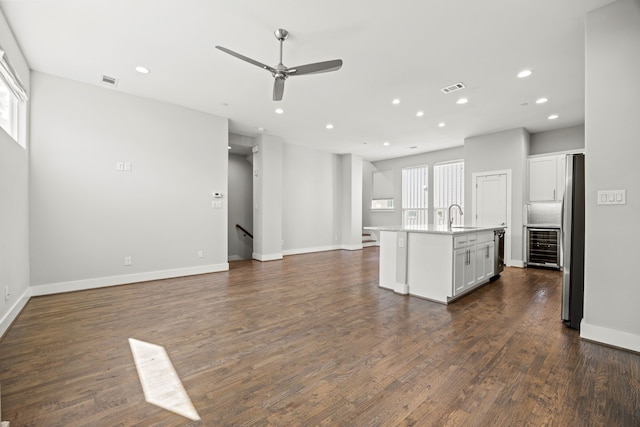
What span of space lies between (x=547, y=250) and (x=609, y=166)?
4.33 meters

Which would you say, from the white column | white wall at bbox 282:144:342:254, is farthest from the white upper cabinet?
white wall at bbox 282:144:342:254

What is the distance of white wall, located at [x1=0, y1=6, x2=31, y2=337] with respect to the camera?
271cm

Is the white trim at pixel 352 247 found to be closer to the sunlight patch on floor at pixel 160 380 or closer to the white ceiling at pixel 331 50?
the white ceiling at pixel 331 50

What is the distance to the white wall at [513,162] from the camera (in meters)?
6.16

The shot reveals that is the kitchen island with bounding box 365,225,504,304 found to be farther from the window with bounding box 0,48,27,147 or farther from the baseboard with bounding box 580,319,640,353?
the window with bounding box 0,48,27,147

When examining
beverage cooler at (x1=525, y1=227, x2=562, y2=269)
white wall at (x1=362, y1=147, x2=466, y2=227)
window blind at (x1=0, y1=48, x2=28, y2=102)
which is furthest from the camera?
white wall at (x1=362, y1=147, x2=466, y2=227)

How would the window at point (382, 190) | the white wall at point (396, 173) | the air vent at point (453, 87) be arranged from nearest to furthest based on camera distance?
1. the air vent at point (453, 87)
2. the white wall at point (396, 173)
3. the window at point (382, 190)

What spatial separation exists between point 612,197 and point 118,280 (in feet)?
20.9

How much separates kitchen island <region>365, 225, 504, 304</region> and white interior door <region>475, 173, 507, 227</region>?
2.48 meters

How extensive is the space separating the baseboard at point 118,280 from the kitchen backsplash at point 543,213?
7.11m

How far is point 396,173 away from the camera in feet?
31.8

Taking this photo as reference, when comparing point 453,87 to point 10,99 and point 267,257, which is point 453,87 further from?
point 10,99

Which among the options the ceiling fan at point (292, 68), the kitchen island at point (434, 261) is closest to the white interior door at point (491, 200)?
the kitchen island at point (434, 261)

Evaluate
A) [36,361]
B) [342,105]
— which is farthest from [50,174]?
[342,105]
